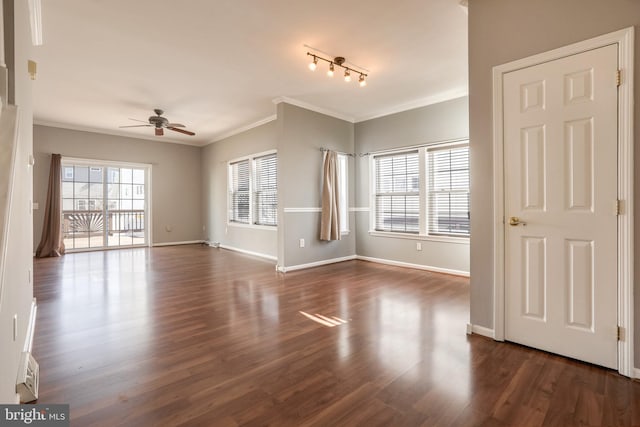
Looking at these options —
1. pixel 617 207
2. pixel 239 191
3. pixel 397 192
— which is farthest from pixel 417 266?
pixel 239 191

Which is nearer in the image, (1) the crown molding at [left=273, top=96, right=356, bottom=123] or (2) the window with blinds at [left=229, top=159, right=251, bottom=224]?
(1) the crown molding at [left=273, top=96, right=356, bottom=123]

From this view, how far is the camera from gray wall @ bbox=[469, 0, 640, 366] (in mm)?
2102

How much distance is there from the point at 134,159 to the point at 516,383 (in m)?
8.47

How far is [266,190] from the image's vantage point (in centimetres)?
643

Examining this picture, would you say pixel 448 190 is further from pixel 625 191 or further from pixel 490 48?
pixel 625 191

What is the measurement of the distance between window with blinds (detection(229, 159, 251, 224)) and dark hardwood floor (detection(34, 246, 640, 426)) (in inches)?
135

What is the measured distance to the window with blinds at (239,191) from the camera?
7.00 metres

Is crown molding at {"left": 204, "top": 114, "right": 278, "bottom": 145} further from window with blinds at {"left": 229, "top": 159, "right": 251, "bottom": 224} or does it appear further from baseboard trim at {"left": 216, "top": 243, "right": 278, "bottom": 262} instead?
baseboard trim at {"left": 216, "top": 243, "right": 278, "bottom": 262}

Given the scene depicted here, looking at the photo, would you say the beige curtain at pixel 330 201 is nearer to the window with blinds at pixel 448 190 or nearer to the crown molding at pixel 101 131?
the window with blinds at pixel 448 190

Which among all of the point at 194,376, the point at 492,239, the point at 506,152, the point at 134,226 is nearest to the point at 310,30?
the point at 506,152

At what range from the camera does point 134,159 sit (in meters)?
7.60

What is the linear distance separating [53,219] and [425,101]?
768 cm

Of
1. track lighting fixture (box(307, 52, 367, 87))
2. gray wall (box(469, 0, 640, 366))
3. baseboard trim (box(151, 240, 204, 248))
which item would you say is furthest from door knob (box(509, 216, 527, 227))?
baseboard trim (box(151, 240, 204, 248))

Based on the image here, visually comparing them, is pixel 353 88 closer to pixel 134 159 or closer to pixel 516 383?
pixel 516 383
